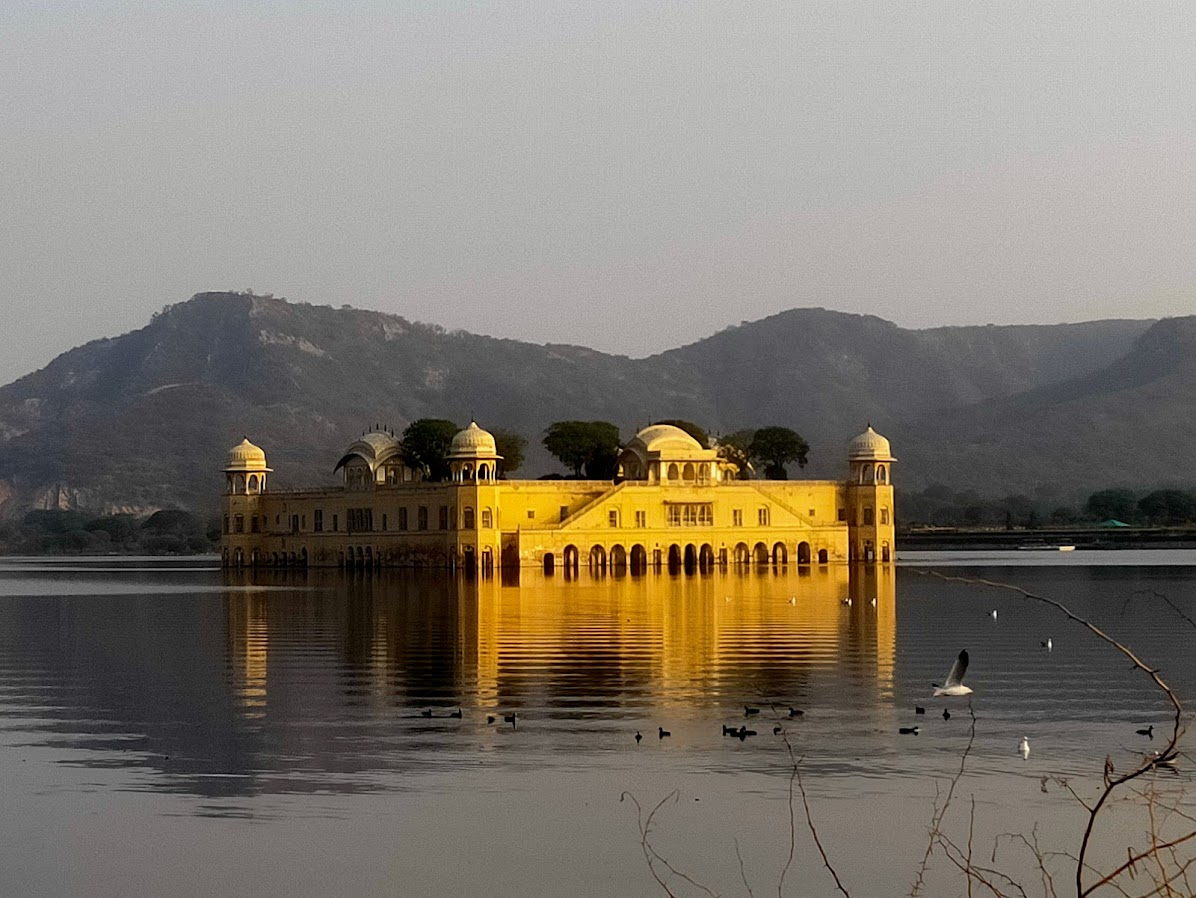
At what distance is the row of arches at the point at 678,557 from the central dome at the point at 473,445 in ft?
16.0

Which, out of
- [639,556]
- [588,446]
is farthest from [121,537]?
[639,556]

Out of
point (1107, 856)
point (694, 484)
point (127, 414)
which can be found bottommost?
point (1107, 856)

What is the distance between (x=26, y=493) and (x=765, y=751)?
18402 centimetres

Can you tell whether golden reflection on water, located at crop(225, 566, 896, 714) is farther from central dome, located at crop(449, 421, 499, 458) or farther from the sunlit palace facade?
central dome, located at crop(449, 421, 499, 458)

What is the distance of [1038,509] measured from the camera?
17588 centimetres

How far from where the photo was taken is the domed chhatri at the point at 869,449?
8656 cm

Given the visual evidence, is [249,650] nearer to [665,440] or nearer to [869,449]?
[665,440]

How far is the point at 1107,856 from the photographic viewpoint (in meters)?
14.9

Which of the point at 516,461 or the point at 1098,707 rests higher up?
the point at 516,461

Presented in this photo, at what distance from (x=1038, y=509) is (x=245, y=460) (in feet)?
329

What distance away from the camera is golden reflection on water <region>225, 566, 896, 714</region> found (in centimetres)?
2605

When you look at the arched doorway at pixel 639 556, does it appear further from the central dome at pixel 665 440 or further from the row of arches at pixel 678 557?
the central dome at pixel 665 440

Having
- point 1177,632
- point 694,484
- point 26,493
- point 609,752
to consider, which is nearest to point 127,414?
point 26,493

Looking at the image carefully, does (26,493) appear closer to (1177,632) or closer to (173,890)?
(1177,632)
